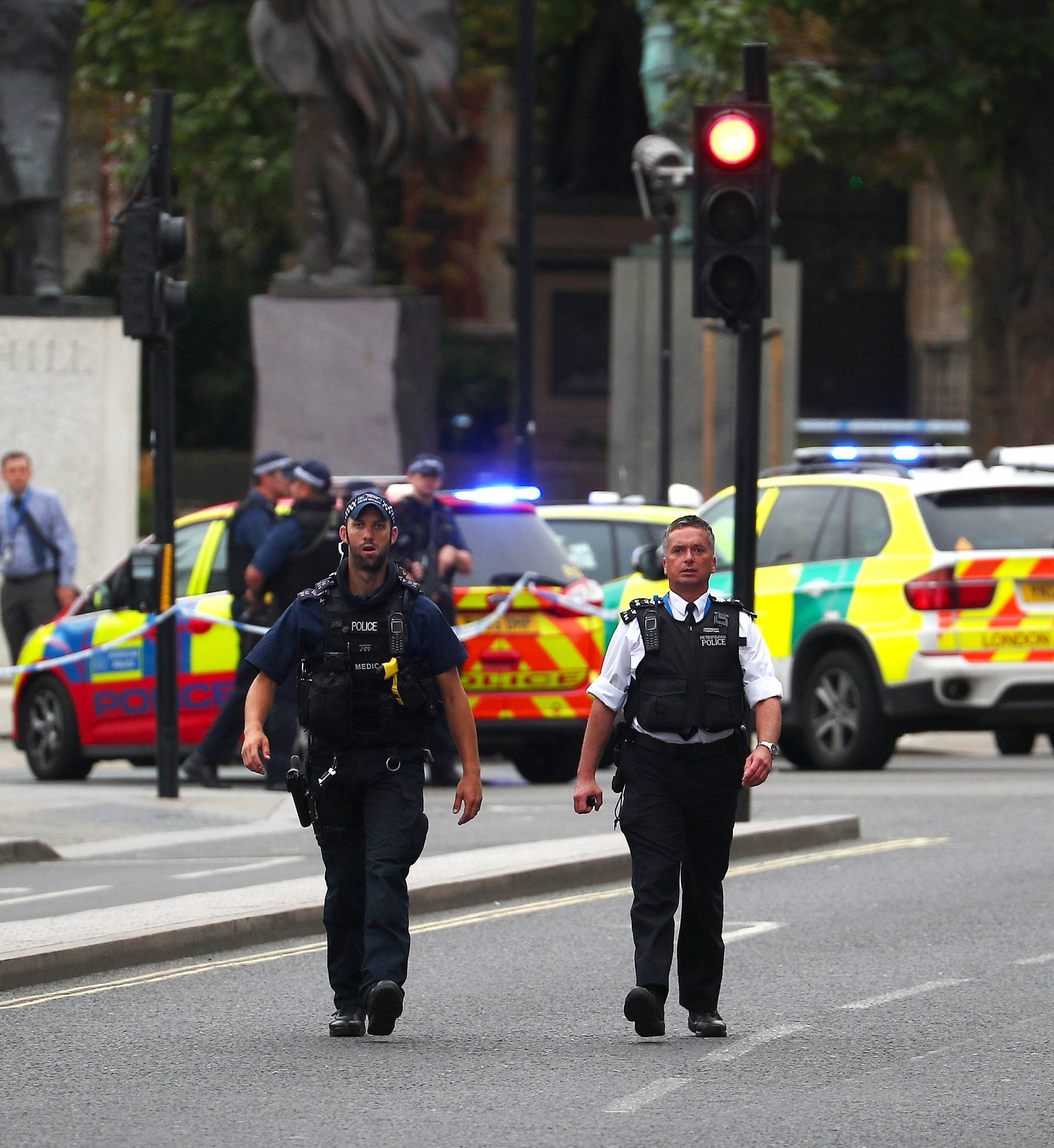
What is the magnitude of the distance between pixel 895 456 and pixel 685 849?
1205 cm

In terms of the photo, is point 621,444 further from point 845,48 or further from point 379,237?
point 379,237

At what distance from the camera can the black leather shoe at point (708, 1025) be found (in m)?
8.13

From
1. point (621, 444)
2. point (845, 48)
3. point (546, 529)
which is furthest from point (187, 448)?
point (546, 529)

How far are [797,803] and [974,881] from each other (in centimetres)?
336

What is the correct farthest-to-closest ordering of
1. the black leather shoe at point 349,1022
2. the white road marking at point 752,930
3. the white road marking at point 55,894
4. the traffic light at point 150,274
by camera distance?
the traffic light at point 150,274 < the white road marking at point 55,894 < the white road marking at point 752,930 < the black leather shoe at point 349,1022

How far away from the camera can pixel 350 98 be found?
2542cm

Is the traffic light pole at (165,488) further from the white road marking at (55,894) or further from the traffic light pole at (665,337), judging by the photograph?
the traffic light pole at (665,337)

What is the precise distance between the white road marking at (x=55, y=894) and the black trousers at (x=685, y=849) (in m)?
3.64

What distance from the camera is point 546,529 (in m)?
16.6

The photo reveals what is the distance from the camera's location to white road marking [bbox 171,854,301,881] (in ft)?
38.9

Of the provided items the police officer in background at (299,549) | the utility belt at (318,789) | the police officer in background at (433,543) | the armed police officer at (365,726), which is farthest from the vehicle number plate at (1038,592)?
the utility belt at (318,789)

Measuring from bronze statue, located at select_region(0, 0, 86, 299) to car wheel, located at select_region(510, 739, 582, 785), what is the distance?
8315 mm

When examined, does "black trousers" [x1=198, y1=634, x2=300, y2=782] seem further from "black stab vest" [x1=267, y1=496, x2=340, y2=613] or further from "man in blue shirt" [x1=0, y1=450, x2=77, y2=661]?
"man in blue shirt" [x1=0, y1=450, x2=77, y2=661]

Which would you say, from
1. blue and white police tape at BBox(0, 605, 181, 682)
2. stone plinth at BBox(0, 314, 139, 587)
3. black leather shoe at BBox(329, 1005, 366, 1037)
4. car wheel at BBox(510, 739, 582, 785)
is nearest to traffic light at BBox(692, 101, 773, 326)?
blue and white police tape at BBox(0, 605, 181, 682)
